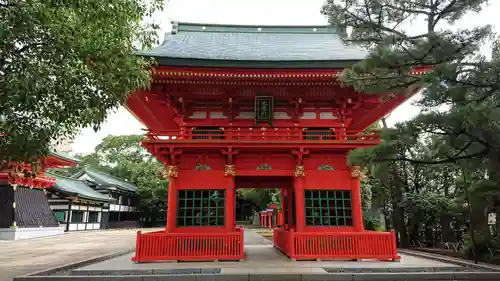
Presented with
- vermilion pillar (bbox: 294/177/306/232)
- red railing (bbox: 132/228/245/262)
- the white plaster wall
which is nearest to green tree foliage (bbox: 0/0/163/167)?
red railing (bbox: 132/228/245/262)

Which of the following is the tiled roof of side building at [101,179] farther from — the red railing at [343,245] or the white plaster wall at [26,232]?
the red railing at [343,245]

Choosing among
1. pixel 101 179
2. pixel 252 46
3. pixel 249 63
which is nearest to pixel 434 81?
pixel 249 63

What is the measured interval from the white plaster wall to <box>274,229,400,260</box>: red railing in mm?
23377

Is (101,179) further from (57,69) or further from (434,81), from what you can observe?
(434,81)

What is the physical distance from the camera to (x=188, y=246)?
1129 centimetres

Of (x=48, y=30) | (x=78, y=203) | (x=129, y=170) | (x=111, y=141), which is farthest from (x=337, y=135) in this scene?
(x=111, y=141)

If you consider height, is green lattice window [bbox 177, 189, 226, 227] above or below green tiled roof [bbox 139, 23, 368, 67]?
below

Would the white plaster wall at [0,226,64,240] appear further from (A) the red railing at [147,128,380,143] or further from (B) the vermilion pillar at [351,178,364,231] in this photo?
(B) the vermilion pillar at [351,178,364,231]

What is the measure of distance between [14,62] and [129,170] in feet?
165

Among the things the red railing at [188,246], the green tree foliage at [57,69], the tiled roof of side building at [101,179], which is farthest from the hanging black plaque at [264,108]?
the tiled roof of side building at [101,179]

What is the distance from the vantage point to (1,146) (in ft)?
22.3

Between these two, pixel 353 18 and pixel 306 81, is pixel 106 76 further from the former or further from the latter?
pixel 306 81

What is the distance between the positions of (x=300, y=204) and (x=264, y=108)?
374 centimetres

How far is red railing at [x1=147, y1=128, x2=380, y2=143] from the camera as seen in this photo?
12180 mm
